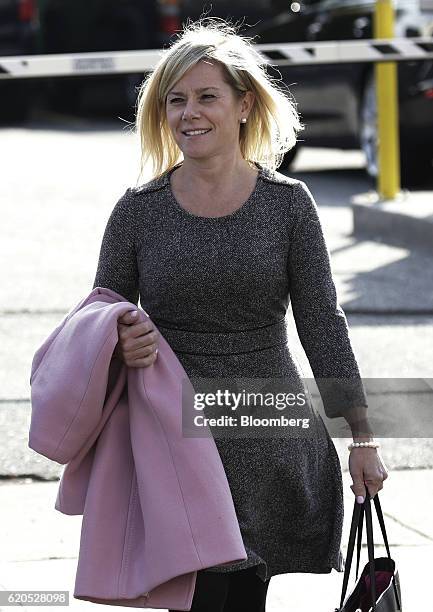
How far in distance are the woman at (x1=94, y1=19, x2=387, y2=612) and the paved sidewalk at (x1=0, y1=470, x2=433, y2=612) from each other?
917 millimetres

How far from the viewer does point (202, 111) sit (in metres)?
3.35

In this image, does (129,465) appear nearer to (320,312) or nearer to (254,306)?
(254,306)

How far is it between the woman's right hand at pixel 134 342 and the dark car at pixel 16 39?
16221mm

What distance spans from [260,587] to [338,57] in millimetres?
6348

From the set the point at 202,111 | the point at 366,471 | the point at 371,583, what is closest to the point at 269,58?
the point at 202,111

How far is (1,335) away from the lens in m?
7.37

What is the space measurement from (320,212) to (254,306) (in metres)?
7.80

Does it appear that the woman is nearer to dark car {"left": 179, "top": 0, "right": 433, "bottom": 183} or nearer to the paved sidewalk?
the paved sidewalk

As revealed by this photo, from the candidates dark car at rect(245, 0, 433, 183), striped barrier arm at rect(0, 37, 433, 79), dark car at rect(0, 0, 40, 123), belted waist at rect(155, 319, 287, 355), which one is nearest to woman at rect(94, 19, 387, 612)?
belted waist at rect(155, 319, 287, 355)

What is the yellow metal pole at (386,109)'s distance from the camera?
9.91m

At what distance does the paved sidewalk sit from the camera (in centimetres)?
435

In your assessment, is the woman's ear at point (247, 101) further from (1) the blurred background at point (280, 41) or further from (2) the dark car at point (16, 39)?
(2) the dark car at point (16, 39)

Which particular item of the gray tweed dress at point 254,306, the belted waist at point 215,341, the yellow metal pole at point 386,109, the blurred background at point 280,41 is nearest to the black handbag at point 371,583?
the gray tweed dress at point 254,306

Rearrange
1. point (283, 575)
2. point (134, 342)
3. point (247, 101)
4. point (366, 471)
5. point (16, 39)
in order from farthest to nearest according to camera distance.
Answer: point (16, 39) → point (283, 575) → point (247, 101) → point (366, 471) → point (134, 342)
